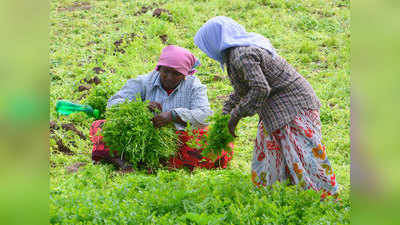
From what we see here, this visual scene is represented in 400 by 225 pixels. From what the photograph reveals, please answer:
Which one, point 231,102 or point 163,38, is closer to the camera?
point 231,102

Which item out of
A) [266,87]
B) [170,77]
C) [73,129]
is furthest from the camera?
[73,129]

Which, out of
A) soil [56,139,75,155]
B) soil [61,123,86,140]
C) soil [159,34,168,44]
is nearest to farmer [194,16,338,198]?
soil [56,139,75,155]

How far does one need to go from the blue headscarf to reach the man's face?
3.16 feet

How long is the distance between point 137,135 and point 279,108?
1415 mm

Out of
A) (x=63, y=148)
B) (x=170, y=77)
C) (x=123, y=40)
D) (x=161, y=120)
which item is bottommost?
(x=63, y=148)

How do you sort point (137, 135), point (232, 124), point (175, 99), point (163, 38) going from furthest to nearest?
point (163, 38)
point (175, 99)
point (137, 135)
point (232, 124)

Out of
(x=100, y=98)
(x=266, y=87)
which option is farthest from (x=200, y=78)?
(x=266, y=87)

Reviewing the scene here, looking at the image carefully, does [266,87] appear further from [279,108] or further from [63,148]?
[63,148]

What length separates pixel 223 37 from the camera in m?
3.26

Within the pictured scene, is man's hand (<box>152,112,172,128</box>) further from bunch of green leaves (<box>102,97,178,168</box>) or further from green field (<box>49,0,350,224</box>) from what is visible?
green field (<box>49,0,350,224</box>)

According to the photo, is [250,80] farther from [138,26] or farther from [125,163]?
[138,26]

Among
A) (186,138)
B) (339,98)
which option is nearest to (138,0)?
(339,98)

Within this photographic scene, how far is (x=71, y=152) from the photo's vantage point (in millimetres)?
4965
